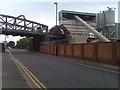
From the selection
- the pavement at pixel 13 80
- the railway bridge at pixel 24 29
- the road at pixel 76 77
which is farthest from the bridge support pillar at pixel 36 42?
the pavement at pixel 13 80

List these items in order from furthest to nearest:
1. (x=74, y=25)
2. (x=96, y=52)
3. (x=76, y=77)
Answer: (x=74, y=25) → (x=96, y=52) → (x=76, y=77)

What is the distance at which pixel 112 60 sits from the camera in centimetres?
3234

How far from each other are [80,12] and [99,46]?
95422 mm

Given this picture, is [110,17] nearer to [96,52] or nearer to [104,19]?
[104,19]

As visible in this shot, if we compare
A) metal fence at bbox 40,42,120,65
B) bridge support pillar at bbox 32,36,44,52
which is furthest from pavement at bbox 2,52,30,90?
bridge support pillar at bbox 32,36,44,52

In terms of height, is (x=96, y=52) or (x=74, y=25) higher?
(x=74, y=25)

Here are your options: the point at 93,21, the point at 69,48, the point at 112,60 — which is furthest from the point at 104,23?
the point at 112,60

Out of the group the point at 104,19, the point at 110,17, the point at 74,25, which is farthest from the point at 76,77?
the point at 74,25

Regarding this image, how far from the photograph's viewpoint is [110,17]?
89188 millimetres

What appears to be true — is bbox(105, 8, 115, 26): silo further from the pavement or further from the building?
the pavement

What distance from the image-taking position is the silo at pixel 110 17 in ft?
282

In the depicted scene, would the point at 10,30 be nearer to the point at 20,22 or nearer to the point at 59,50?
the point at 20,22

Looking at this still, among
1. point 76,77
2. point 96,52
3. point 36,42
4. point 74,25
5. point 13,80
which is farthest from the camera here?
point 74,25

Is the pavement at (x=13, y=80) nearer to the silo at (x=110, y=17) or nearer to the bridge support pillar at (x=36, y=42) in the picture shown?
the silo at (x=110, y=17)
